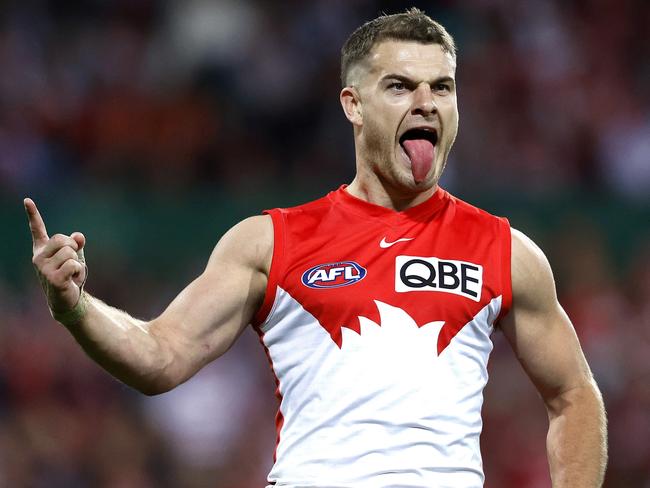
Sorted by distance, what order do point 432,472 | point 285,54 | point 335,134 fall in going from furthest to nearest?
point 285,54 → point 335,134 → point 432,472

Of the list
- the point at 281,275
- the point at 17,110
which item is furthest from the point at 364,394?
the point at 17,110

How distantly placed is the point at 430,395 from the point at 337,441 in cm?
31

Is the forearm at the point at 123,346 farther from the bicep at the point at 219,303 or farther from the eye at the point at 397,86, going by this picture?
the eye at the point at 397,86

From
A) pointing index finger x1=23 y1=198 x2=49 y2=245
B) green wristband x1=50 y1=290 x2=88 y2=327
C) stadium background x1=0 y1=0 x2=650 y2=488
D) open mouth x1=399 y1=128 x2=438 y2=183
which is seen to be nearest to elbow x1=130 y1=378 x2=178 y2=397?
green wristband x1=50 y1=290 x2=88 y2=327

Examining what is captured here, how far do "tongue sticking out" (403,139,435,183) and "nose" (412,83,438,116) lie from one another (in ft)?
0.32

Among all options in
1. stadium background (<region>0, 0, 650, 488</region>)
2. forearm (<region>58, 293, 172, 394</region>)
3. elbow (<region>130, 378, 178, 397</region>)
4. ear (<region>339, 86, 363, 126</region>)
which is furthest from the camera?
stadium background (<region>0, 0, 650, 488</region>)

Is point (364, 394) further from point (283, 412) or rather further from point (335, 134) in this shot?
point (335, 134)

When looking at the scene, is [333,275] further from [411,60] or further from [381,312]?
[411,60]

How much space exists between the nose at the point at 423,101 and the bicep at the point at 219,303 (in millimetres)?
652

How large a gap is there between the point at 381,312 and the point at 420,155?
1.92 feet

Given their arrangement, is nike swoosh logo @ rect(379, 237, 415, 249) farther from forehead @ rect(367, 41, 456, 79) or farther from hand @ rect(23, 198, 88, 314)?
hand @ rect(23, 198, 88, 314)

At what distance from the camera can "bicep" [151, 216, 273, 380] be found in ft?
12.8

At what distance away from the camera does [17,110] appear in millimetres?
9672

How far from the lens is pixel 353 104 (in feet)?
14.2
